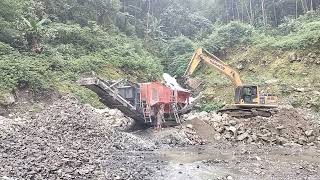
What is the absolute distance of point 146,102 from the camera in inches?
784

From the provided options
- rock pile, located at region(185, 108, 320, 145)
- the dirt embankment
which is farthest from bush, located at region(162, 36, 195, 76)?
rock pile, located at region(185, 108, 320, 145)

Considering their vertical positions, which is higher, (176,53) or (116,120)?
(176,53)

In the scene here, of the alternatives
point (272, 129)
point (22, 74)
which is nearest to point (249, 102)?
point (272, 129)

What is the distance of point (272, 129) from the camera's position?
64.8 feet

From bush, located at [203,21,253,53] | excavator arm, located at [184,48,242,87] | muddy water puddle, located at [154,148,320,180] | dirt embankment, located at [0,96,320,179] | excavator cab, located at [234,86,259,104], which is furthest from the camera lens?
bush, located at [203,21,253,53]

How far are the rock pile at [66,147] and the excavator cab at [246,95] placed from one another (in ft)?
24.6

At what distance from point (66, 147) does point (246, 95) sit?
12.9m

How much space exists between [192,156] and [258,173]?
381cm

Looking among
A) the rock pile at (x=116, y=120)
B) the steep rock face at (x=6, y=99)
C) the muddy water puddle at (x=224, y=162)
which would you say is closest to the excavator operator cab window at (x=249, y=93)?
the muddy water puddle at (x=224, y=162)

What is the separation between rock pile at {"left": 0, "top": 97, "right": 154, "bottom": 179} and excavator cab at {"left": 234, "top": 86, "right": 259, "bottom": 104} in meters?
7.49

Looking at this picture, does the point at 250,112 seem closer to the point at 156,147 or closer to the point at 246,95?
the point at 246,95

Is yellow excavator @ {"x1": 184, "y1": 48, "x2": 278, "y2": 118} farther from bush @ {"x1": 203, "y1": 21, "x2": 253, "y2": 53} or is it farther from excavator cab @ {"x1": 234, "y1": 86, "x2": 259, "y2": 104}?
bush @ {"x1": 203, "y1": 21, "x2": 253, "y2": 53}

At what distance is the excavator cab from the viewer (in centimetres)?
2244

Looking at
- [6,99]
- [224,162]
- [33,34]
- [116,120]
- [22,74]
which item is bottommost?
[224,162]
